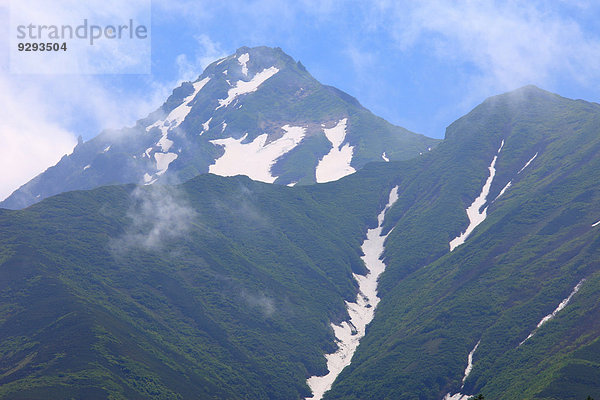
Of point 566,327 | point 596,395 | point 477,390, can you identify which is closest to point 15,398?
point 477,390

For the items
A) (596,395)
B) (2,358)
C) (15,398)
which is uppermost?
(2,358)

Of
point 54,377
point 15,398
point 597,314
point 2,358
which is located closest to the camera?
point 15,398

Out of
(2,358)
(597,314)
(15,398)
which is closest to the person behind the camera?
(15,398)

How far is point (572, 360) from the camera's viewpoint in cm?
17912

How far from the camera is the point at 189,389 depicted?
195750mm

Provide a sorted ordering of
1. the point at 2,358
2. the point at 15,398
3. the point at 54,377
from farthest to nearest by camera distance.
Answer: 1. the point at 2,358
2. the point at 54,377
3. the point at 15,398

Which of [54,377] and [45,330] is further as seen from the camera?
[45,330]

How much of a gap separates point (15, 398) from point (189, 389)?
51.2 meters

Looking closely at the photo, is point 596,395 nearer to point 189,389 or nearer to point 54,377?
point 189,389

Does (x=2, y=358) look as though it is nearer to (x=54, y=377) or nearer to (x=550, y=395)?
(x=54, y=377)

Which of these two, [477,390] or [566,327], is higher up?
[566,327]

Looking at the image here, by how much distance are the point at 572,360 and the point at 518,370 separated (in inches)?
697

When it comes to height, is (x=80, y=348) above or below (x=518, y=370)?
above

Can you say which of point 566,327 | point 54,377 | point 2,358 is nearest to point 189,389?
point 54,377
